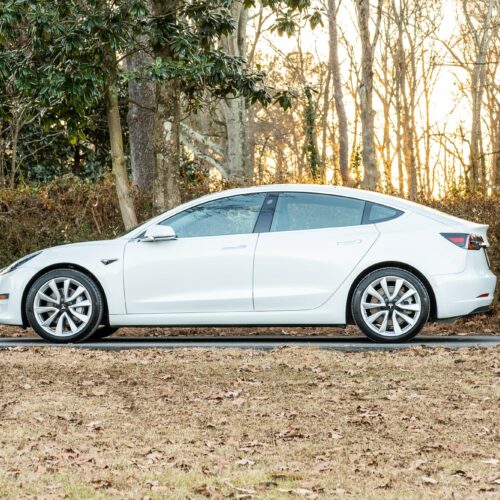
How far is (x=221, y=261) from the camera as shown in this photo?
10.4m

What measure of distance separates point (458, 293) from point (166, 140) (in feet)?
21.1

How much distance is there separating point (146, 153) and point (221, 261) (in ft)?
31.4

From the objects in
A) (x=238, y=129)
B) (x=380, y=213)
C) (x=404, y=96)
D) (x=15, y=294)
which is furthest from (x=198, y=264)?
(x=404, y=96)

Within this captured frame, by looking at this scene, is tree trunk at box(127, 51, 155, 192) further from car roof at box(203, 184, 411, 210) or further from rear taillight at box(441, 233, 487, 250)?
rear taillight at box(441, 233, 487, 250)

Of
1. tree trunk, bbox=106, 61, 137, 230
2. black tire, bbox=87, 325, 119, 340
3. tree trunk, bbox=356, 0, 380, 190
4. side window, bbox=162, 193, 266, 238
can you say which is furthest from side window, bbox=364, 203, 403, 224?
tree trunk, bbox=356, 0, 380, 190

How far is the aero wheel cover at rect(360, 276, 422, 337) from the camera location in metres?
10.1

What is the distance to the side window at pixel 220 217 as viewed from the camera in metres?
10.6

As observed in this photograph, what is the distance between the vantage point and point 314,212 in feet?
34.5

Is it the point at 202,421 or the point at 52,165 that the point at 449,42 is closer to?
the point at 52,165

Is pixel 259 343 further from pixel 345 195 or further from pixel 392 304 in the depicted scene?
pixel 345 195

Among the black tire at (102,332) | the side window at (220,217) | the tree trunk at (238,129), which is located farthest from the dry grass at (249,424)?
the tree trunk at (238,129)

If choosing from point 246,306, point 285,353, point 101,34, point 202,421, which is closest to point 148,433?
point 202,421

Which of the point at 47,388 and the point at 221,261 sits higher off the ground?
the point at 221,261

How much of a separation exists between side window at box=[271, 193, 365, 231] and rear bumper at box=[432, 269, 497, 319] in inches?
41.9
